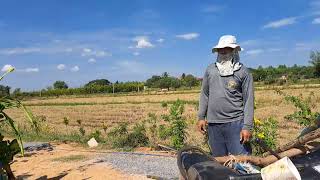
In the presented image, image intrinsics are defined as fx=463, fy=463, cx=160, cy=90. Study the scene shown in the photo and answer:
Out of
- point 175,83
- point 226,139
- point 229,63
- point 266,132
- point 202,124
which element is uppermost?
point 175,83

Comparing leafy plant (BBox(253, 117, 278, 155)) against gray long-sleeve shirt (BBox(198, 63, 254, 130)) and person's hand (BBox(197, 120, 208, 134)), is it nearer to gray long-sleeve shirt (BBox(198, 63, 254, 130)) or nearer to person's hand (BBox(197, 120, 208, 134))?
person's hand (BBox(197, 120, 208, 134))

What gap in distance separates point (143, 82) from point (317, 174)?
3349 inches

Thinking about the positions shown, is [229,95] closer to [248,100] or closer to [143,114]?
[248,100]

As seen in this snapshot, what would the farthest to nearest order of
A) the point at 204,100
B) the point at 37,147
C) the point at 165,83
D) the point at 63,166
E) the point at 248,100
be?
the point at 165,83
the point at 37,147
the point at 63,166
the point at 204,100
the point at 248,100

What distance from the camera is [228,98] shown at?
443 cm

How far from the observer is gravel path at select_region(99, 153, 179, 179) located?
6.42 meters

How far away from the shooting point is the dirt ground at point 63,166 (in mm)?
6637

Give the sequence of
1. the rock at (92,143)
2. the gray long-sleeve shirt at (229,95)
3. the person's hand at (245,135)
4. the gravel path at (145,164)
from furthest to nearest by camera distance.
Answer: the rock at (92,143) < the gravel path at (145,164) < the gray long-sleeve shirt at (229,95) < the person's hand at (245,135)

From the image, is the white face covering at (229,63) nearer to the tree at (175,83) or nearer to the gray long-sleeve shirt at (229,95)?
the gray long-sleeve shirt at (229,95)

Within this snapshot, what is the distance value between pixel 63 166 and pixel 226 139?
387 cm

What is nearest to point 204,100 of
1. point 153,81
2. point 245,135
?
point 245,135

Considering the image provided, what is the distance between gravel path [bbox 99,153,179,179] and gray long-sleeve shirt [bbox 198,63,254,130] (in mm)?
1787

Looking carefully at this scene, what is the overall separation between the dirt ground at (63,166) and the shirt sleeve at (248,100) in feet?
7.84

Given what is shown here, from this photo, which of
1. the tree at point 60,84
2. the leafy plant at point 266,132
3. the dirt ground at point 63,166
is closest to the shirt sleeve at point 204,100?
the dirt ground at point 63,166
